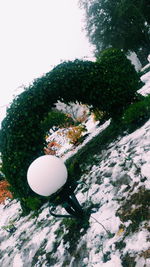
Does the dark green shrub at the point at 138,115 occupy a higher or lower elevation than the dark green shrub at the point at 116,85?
lower

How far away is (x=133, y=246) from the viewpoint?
2266mm

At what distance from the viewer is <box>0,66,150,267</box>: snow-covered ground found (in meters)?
2.37

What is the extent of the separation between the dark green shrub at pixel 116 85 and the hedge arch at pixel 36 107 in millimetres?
91

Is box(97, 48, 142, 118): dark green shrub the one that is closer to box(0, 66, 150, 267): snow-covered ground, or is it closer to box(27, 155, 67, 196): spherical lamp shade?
box(0, 66, 150, 267): snow-covered ground

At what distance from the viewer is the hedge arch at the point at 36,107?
5098mm

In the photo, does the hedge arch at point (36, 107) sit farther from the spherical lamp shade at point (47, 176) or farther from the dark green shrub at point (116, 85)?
the spherical lamp shade at point (47, 176)

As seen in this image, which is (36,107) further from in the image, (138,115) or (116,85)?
(138,115)

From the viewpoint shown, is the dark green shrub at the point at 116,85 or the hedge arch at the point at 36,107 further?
the dark green shrub at the point at 116,85

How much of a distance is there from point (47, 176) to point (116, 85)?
4.13m

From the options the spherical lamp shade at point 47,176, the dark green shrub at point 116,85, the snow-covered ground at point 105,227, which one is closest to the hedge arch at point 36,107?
the dark green shrub at point 116,85

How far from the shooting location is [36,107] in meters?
5.44

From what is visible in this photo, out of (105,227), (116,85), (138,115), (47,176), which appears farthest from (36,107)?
(105,227)

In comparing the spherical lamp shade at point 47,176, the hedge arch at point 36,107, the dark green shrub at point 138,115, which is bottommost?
the dark green shrub at point 138,115

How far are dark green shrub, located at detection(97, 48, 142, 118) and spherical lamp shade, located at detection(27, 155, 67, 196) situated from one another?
379cm
